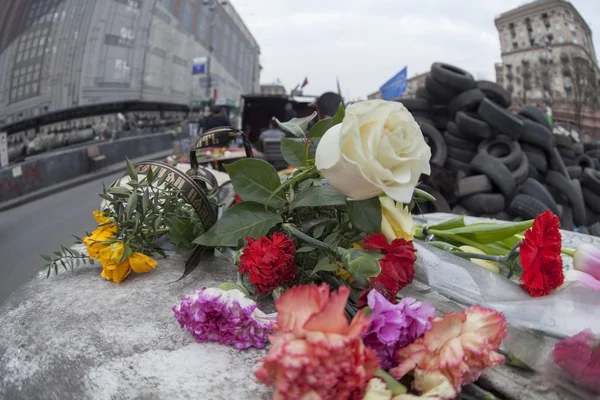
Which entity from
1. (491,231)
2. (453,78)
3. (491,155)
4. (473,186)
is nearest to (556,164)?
(491,155)

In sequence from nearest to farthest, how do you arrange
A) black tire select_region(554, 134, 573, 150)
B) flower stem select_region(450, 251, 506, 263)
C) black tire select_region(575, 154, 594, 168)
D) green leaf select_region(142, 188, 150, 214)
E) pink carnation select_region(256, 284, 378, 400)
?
pink carnation select_region(256, 284, 378, 400)
flower stem select_region(450, 251, 506, 263)
green leaf select_region(142, 188, 150, 214)
black tire select_region(554, 134, 573, 150)
black tire select_region(575, 154, 594, 168)

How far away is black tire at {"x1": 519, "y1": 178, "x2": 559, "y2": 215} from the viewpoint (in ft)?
14.3

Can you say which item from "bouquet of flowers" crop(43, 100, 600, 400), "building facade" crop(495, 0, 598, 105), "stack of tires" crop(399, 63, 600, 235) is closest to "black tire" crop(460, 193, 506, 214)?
"stack of tires" crop(399, 63, 600, 235)

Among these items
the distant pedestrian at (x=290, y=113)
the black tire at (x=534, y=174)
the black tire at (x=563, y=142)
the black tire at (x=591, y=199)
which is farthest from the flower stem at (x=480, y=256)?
the distant pedestrian at (x=290, y=113)

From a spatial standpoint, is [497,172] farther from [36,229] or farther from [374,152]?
[36,229]

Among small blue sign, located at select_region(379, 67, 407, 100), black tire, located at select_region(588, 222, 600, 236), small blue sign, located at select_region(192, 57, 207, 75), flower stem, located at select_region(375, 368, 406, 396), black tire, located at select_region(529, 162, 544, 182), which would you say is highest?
small blue sign, located at select_region(192, 57, 207, 75)

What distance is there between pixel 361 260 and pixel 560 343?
0.40 meters

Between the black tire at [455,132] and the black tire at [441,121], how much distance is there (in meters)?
0.13

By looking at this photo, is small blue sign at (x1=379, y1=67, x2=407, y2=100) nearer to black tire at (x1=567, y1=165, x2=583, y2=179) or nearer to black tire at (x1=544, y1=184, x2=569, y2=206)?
black tire at (x1=567, y1=165, x2=583, y2=179)

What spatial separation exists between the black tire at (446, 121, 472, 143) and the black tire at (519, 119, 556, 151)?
62 cm

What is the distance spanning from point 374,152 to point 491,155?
13.9ft

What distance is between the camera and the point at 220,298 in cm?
99

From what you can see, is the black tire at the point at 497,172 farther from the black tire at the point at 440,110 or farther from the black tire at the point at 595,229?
the black tire at the point at 595,229

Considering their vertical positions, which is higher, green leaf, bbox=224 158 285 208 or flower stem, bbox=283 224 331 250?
green leaf, bbox=224 158 285 208
